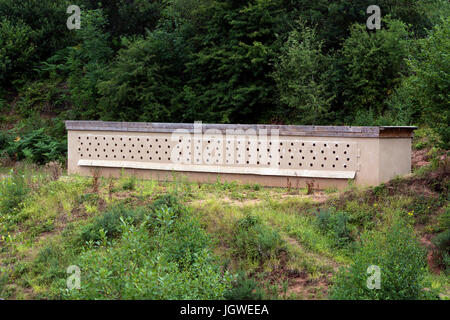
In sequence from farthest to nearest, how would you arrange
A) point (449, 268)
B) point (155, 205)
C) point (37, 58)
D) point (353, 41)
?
1. point (37, 58)
2. point (353, 41)
3. point (155, 205)
4. point (449, 268)

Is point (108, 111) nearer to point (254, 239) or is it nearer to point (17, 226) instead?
point (17, 226)

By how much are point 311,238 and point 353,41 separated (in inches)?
572

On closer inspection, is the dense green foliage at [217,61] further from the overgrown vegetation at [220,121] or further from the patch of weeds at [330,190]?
the patch of weeds at [330,190]

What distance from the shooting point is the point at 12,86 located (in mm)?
31047

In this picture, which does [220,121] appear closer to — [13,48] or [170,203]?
[13,48]

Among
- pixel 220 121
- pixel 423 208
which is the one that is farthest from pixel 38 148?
pixel 423 208

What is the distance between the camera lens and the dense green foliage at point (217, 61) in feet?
71.7

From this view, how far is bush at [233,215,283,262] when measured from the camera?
30.5ft

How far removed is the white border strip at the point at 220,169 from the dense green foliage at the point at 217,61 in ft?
23.6

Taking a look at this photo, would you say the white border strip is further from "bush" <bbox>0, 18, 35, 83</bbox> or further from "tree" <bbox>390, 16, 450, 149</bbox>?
"bush" <bbox>0, 18, 35, 83</bbox>

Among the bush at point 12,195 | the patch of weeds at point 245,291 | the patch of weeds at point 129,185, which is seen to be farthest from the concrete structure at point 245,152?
the patch of weeds at point 245,291

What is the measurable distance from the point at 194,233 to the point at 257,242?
45.9 inches
